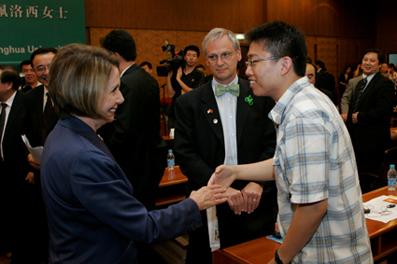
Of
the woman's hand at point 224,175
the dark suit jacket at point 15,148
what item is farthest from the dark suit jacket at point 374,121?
the dark suit jacket at point 15,148

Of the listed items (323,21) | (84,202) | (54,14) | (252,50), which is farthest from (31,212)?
(323,21)

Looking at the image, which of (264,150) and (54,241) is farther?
(264,150)

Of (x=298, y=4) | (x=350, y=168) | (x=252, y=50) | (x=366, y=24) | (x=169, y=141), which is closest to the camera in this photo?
(x=350, y=168)

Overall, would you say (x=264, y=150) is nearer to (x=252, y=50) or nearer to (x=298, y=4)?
(x=252, y=50)

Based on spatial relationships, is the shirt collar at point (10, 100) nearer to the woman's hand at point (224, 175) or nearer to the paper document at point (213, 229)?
the paper document at point (213, 229)

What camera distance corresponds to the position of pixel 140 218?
4.75ft

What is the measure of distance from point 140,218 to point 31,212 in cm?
280

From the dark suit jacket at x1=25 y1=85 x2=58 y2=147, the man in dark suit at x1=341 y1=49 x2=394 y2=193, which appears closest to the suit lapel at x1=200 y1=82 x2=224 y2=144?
the dark suit jacket at x1=25 y1=85 x2=58 y2=147

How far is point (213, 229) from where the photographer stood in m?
2.34

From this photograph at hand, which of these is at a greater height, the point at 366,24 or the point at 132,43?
the point at 366,24

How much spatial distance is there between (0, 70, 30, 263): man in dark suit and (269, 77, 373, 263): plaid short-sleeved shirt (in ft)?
9.54

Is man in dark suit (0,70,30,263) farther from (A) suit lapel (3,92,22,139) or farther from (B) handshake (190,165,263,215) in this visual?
(B) handshake (190,165,263,215)

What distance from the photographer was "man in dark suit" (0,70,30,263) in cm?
373

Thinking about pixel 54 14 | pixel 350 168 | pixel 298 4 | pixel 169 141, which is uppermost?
pixel 298 4
